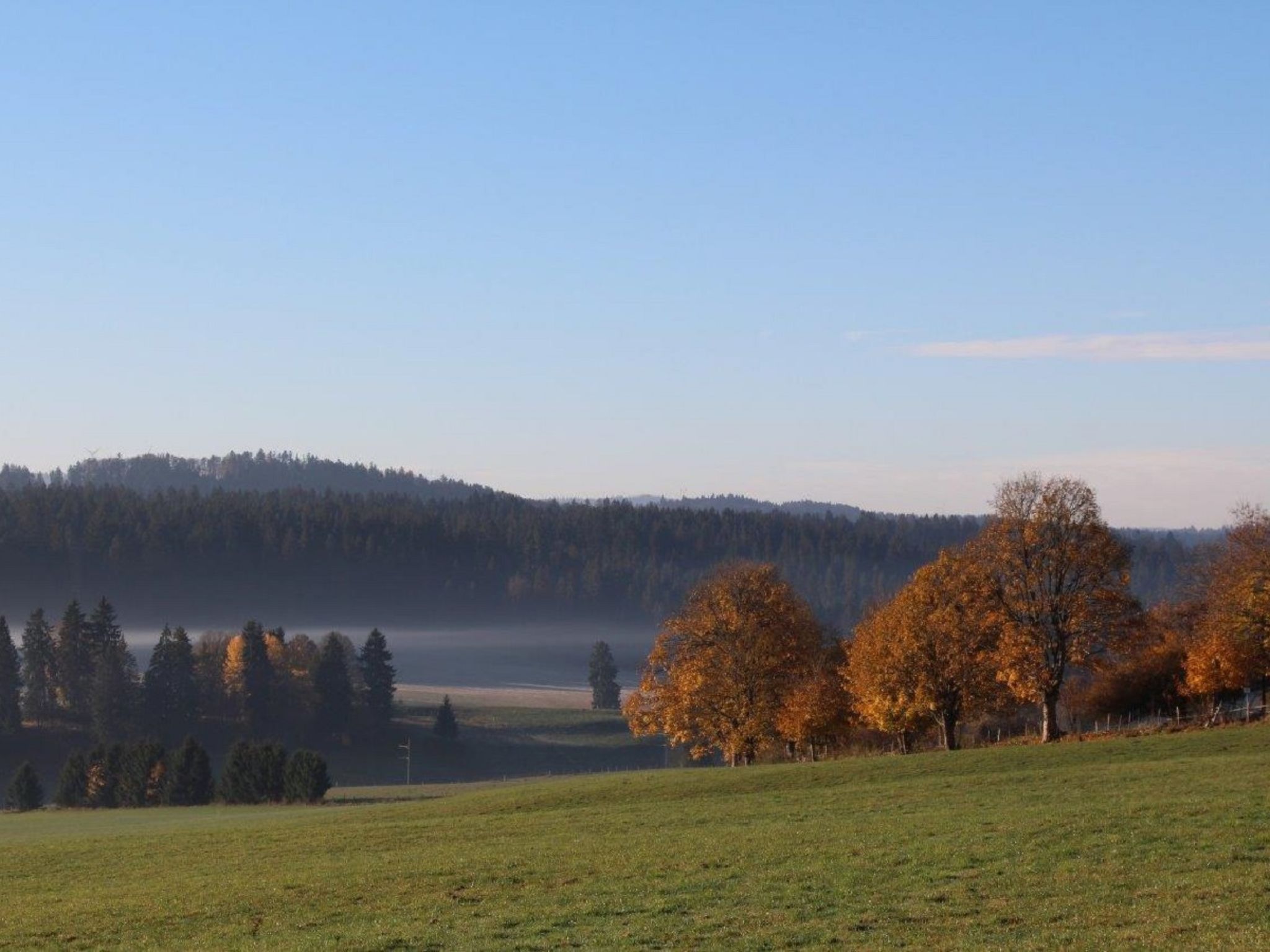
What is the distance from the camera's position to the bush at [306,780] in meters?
81.6

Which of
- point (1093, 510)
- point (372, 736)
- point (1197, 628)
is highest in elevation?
point (1093, 510)

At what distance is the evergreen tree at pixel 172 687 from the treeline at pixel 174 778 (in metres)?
38.1

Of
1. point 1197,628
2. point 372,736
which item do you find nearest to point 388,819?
point 1197,628

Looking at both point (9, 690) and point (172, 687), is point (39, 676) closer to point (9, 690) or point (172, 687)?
point (9, 690)

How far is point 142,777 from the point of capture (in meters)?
93.5

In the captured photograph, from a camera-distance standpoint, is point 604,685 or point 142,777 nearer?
point 142,777

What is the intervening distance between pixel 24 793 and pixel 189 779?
1115cm

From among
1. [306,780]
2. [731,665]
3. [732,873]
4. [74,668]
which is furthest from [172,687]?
[732,873]

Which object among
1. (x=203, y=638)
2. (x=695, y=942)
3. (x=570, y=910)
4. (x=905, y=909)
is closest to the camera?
(x=695, y=942)

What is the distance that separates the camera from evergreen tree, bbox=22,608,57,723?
141 metres

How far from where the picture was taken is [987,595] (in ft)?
215

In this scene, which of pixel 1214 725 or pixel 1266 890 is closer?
pixel 1266 890

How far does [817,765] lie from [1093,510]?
20654mm

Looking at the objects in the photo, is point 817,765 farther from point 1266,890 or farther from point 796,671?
point 1266,890
